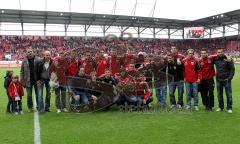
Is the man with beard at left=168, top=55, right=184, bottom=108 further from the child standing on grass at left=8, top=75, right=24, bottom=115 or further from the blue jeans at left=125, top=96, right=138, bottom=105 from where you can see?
the child standing on grass at left=8, top=75, right=24, bottom=115

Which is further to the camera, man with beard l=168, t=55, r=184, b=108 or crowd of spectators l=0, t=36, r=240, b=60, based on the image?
crowd of spectators l=0, t=36, r=240, b=60

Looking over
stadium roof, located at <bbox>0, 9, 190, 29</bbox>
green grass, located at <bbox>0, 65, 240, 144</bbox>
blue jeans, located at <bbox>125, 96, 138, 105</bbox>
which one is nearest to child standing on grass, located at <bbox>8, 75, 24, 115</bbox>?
green grass, located at <bbox>0, 65, 240, 144</bbox>

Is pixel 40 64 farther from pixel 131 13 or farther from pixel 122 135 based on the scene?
pixel 131 13

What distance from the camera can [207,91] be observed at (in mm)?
9977

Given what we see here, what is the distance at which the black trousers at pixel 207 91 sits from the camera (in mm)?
9688

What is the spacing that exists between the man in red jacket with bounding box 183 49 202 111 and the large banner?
1735 inches

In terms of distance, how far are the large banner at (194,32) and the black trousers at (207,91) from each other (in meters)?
43.9

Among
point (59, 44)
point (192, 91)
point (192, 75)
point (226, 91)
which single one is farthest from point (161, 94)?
point (59, 44)

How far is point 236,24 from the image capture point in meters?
52.0

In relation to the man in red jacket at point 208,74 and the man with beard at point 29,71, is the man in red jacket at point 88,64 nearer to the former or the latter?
the man with beard at point 29,71

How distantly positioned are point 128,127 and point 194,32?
155ft

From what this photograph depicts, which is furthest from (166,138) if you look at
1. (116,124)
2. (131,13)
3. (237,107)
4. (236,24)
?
(236,24)

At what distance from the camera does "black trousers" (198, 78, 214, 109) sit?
969 centimetres

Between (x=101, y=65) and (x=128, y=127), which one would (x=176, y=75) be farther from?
(x=128, y=127)
